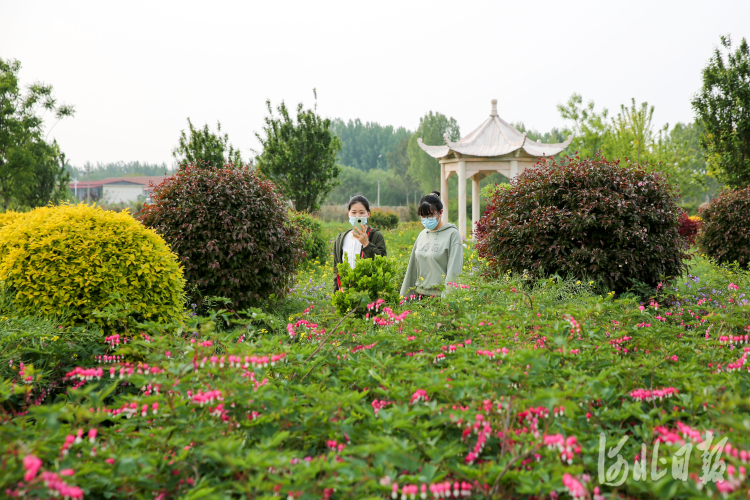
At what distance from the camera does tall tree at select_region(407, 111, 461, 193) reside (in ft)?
162

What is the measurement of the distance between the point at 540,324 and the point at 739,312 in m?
1.52

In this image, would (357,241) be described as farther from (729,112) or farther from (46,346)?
(729,112)

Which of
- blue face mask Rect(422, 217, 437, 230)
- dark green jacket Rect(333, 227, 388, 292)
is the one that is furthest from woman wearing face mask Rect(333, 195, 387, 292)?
blue face mask Rect(422, 217, 437, 230)

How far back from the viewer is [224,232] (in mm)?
5430

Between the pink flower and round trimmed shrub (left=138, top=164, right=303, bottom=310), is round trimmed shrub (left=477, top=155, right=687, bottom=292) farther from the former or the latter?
the pink flower

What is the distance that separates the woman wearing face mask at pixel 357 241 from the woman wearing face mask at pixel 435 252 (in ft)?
1.95

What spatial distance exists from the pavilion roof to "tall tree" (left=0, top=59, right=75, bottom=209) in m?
12.1

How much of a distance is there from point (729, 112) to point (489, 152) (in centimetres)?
610

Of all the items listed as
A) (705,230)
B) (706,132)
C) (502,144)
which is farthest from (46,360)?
(706,132)

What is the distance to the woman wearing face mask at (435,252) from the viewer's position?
462cm

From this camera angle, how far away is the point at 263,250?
5.55 meters

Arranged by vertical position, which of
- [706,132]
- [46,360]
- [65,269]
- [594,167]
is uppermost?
[706,132]

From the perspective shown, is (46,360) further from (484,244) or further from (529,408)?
(484,244)

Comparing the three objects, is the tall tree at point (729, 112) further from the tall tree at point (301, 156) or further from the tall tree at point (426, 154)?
the tall tree at point (426, 154)
